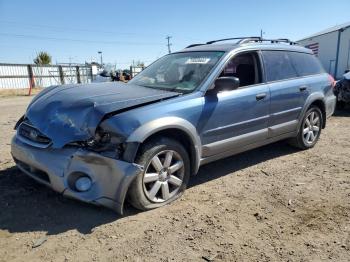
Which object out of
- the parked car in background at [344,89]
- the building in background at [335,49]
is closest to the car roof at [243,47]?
the parked car in background at [344,89]

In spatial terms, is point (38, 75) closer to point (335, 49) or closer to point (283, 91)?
point (335, 49)

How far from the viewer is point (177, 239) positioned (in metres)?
3.14

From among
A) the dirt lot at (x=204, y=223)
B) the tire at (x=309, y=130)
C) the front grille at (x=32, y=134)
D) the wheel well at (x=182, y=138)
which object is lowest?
the dirt lot at (x=204, y=223)

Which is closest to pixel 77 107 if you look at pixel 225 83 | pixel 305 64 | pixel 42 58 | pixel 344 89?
pixel 225 83

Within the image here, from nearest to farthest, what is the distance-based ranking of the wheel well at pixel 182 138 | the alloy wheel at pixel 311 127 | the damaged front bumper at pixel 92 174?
the damaged front bumper at pixel 92 174
the wheel well at pixel 182 138
the alloy wheel at pixel 311 127

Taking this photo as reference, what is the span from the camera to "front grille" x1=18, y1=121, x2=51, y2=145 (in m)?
3.55

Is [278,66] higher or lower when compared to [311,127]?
higher

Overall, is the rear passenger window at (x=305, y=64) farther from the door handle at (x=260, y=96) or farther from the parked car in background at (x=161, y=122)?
the door handle at (x=260, y=96)

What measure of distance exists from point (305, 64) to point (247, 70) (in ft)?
4.84

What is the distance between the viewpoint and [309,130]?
19.5ft

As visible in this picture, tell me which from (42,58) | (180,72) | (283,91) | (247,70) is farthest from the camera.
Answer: (42,58)

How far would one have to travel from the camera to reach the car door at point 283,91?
16.4ft

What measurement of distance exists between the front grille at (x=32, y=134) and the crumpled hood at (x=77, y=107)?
0.23 feet

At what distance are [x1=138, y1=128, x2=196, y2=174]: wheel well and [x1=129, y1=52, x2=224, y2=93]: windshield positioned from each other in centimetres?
56
